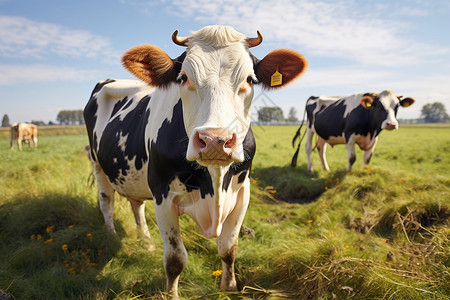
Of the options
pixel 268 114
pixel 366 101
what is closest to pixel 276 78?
pixel 268 114

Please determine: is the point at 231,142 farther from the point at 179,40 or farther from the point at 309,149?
the point at 309,149

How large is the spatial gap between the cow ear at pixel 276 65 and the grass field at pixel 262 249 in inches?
17.7

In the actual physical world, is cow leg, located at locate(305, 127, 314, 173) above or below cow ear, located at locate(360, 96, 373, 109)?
below

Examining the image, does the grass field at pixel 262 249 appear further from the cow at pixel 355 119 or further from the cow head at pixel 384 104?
the cow at pixel 355 119

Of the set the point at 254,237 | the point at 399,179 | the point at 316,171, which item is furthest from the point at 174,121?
the point at 316,171

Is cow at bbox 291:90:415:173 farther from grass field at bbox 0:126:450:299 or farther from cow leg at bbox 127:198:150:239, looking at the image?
cow leg at bbox 127:198:150:239

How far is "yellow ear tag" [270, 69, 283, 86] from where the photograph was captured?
253cm

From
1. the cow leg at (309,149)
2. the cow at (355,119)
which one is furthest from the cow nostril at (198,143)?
the cow leg at (309,149)

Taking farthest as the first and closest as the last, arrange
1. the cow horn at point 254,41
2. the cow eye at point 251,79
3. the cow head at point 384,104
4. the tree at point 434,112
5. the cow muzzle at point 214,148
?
the tree at point 434,112
the cow head at point 384,104
the cow horn at point 254,41
the cow eye at point 251,79
the cow muzzle at point 214,148

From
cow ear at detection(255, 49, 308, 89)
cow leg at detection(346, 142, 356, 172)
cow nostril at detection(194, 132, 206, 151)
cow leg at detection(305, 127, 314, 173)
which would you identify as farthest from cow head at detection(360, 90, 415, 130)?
cow nostril at detection(194, 132, 206, 151)

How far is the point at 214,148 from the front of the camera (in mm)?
1702

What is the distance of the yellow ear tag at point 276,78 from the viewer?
2.53m

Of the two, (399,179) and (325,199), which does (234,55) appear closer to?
(325,199)

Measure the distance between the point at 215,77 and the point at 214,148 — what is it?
23.8 inches
